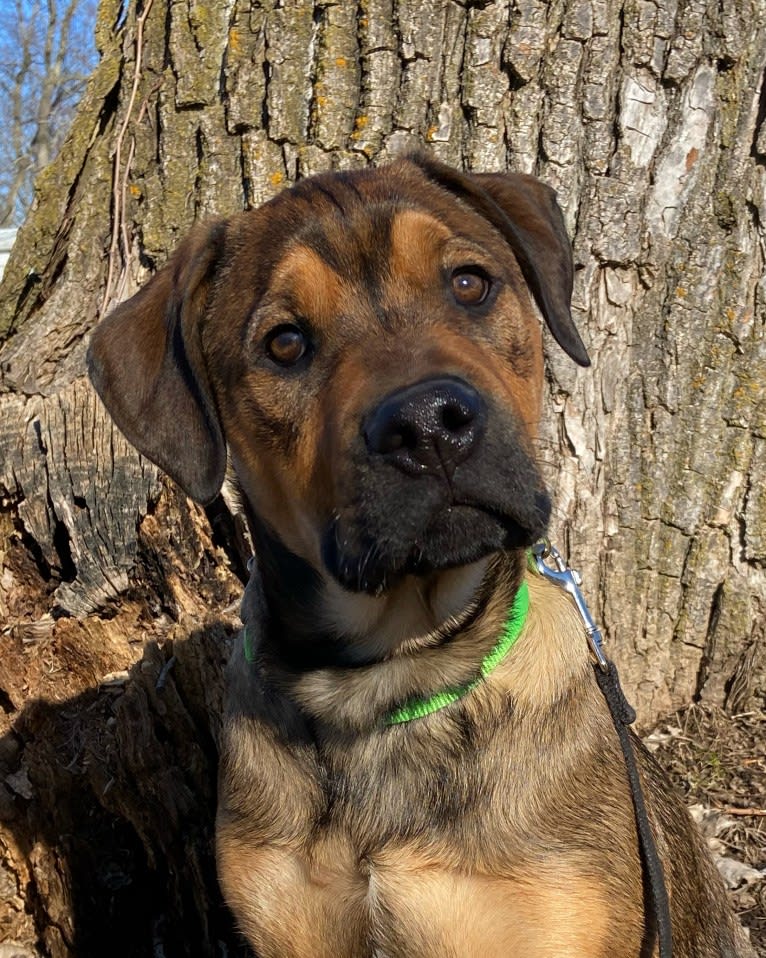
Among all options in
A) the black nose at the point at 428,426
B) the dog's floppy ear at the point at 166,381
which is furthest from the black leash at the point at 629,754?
the dog's floppy ear at the point at 166,381

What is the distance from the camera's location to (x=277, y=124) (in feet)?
14.7

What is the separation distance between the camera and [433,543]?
9.09ft

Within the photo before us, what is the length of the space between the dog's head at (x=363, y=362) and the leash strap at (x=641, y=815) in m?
0.76

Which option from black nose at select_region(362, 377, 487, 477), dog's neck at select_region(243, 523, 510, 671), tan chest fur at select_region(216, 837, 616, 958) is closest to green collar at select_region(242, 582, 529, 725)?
dog's neck at select_region(243, 523, 510, 671)

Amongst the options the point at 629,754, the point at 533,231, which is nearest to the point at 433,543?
the point at 629,754

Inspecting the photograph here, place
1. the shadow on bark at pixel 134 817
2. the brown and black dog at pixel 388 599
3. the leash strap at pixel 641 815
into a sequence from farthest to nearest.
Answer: the shadow on bark at pixel 134 817, the leash strap at pixel 641 815, the brown and black dog at pixel 388 599

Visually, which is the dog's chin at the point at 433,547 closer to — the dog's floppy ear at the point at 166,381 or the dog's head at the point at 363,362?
the dog's head at the point at 363,362

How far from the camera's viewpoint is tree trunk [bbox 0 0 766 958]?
4371 mm

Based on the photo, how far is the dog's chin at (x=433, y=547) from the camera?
276cm

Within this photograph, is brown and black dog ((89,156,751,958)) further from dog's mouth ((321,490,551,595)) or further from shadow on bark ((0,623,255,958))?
shadow on bark ((0,623,255,958))

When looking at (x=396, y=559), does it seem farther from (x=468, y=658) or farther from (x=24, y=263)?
(x=24, y=263)

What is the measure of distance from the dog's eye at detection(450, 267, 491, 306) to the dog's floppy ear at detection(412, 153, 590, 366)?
0.80 ft

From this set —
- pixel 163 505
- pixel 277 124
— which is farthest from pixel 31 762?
pixel 277 124

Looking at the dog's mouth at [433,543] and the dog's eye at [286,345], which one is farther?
the dog's eye at [286,345]
